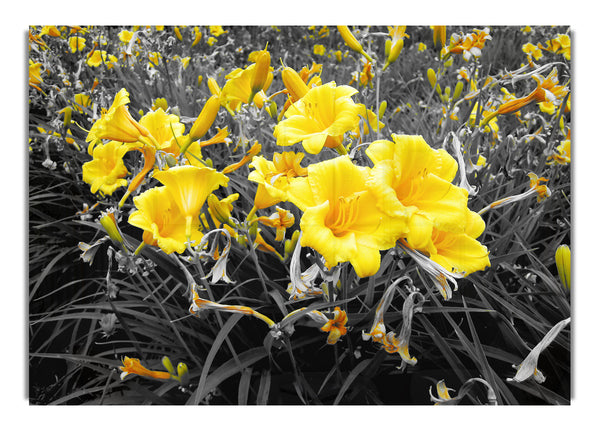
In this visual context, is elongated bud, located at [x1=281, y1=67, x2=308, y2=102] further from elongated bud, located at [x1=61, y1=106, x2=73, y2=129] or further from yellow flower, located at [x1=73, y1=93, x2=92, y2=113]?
yellow flower, located at [x1=73, y1=93, x2=92, y2=113]

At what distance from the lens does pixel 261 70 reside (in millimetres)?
857

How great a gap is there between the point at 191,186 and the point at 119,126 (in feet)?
0.67

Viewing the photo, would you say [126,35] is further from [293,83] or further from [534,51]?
[534,51]

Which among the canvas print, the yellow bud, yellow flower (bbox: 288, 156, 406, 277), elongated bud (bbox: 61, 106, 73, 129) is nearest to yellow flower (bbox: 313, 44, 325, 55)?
the canvas print

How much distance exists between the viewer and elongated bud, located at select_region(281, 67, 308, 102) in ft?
2.61

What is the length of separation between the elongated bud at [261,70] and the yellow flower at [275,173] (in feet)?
0.57

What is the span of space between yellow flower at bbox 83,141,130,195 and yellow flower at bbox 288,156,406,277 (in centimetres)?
53

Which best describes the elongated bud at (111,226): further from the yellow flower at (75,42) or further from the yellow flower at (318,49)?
the yellow flower at (318,49)

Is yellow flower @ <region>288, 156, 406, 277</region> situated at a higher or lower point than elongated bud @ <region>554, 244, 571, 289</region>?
higher

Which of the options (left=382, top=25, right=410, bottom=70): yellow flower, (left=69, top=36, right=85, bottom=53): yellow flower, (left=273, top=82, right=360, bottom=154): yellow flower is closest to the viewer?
(left=273, top=82, right=360, bottom=154): yellow flower

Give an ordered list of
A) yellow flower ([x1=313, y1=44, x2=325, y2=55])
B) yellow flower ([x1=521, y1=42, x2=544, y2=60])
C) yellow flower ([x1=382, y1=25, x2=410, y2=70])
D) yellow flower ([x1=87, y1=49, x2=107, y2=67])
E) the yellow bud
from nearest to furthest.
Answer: the yellow bud, yellow flower ([x1=382, y1=25, x2=410, y2=70]), yellow flower ([x1=521, y1=42, x2=544, y2=60]), yellow flower ([x1=87, y1=49, x2=107, y2=67]), yellow flower ([x1=313, y1=44, x2=325, y2=55])

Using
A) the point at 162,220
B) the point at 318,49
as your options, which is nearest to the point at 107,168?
the point at 162,220

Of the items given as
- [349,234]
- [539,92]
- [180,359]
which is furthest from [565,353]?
[180,359]
